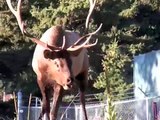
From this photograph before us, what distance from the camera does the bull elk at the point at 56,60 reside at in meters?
7.74

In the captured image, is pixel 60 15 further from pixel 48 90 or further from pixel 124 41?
pixel 48 90

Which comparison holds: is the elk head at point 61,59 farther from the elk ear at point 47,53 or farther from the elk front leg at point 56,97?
the elk front leg at point 56,97

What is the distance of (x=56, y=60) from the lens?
25.6 ft

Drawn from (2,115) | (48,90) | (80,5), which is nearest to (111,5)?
(80,5)

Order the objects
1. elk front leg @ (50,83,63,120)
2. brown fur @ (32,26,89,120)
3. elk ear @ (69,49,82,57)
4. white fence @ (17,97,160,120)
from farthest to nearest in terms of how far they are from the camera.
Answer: white fence @ (17,97,160,120), elk front leg @ (50,83,63,120), elk ear @ (69,49,82,57), brown fur @ (32,26,89,120)

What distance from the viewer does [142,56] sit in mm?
17453

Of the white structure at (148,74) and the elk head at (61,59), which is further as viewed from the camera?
the white structure at (148,74)

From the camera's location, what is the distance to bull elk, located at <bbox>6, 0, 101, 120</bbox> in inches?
305

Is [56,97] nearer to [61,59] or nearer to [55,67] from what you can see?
[55,67]

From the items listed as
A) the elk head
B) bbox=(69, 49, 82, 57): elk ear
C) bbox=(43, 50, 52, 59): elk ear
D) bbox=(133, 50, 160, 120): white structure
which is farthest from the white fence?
bbox=(43, 50, 52, 59): elk ear

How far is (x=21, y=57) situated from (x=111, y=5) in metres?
4.07

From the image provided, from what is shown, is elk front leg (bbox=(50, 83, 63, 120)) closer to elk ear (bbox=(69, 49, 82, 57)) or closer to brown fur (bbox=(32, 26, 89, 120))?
brown fur (bbox=(32, 26, 89, 120))

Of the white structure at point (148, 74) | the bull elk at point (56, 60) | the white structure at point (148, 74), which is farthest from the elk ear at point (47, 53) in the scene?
the white structure at point (148, 74)

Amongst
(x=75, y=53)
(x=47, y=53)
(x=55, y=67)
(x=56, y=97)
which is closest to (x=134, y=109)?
(x=56, y=97)
